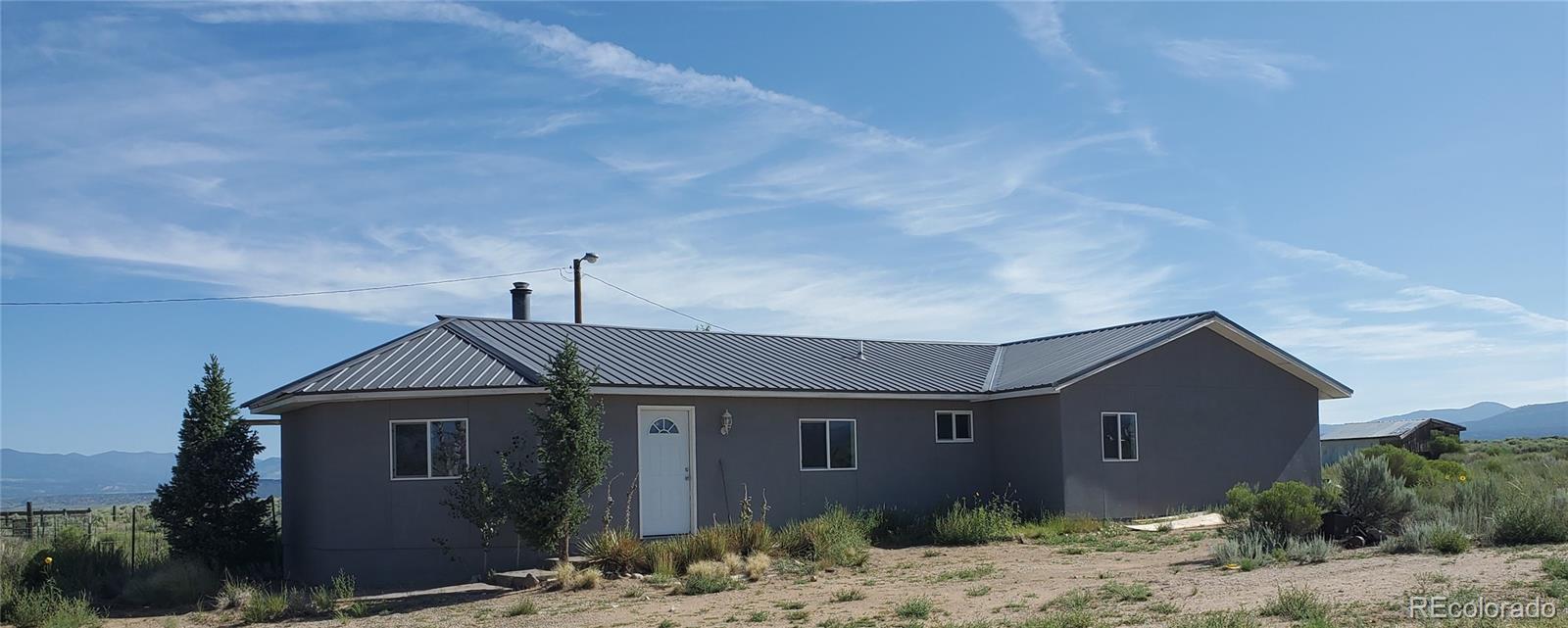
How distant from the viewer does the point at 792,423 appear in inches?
816

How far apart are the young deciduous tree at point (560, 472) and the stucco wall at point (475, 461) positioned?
1.29 meters

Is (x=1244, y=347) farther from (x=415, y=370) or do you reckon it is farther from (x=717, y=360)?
(x=415, y=370)

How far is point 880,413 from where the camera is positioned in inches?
858

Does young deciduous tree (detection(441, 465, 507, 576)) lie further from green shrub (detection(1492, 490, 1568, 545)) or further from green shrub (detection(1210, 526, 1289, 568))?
green shrub (detection(1492, 490, 1568, 545))

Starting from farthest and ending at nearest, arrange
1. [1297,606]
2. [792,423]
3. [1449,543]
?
1. [792,423]
2. [1449,543]
3. [1297,606]

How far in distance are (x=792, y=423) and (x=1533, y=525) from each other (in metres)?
10.3

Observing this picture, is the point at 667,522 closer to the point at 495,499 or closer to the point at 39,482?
the point at 495,499

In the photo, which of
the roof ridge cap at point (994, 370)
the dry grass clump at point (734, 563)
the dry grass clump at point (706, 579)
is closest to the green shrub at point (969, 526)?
the roof ridge cap at point (994, 370)

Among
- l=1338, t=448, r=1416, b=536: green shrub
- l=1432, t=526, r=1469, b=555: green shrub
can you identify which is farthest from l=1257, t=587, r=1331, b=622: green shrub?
l=1338, t=448, r=1416, b=536: green shrub

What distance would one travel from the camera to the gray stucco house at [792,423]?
58.3ft

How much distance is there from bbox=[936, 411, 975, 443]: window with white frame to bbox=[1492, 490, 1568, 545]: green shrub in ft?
29.8

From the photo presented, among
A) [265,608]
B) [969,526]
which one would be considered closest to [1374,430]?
[969,526]

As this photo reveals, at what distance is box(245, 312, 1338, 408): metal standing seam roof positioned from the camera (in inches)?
713

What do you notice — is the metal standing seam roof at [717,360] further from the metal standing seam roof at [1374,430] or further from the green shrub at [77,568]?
the metal standing seam roof at [1374,430]
